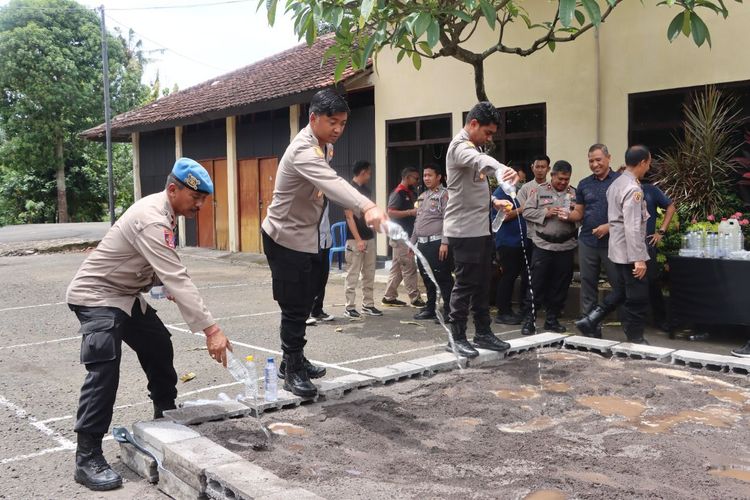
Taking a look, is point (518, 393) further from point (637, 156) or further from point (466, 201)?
point (637, 156)

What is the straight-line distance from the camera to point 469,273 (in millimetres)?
5672

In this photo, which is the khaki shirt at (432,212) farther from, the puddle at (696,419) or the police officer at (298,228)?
the puddle at (696,419)

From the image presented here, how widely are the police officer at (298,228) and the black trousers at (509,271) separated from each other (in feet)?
13.3

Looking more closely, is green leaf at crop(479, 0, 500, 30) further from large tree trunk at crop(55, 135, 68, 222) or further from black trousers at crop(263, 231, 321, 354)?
large tree trunk at crop(55, 135, 68, 222)

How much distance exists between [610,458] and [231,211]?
14760mm

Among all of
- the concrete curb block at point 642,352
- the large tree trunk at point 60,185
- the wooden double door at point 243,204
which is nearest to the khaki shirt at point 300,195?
the concrete curb block at point 642,352

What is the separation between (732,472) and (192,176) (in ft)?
10.5

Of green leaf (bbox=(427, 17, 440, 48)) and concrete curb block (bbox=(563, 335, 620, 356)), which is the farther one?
green leaf (bbox=(427, 17, 440, 48))

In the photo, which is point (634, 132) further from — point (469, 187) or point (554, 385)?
point (554, 385)

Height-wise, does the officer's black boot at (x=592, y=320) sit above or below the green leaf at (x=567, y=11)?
below

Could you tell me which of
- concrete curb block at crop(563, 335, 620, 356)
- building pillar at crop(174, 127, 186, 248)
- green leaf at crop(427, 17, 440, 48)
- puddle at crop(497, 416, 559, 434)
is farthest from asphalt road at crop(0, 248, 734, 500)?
building pillar at crop(174, 127, 186, 248)

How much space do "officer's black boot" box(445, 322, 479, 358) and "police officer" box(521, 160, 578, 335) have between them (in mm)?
1927

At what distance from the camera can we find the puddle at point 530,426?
4.13m

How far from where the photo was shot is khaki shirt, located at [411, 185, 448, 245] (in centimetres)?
827
